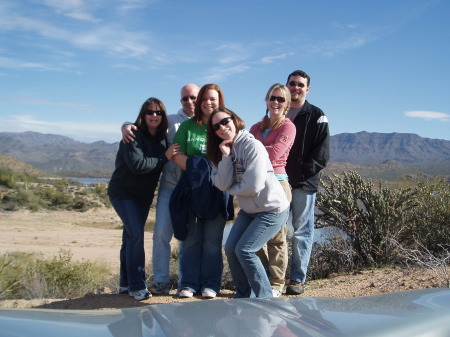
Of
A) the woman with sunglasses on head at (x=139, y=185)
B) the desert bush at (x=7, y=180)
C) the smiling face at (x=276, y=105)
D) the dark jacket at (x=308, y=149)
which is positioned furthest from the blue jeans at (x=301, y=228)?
the desert bush at (x=7, y=180)

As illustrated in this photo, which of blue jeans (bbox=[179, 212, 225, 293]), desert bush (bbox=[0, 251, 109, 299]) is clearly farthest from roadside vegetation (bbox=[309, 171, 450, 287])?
desert bush (bbox=[0, 251, 109, 299])

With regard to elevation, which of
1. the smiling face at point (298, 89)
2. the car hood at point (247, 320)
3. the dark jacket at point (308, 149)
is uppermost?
the smiling face at point (298, 89)

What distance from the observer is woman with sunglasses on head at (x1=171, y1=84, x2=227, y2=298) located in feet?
16.0

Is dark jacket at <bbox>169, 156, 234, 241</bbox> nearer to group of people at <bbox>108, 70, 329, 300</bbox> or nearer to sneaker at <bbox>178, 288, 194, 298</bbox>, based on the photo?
group of people at <bbox>108, 70, 329, 300</bbox>

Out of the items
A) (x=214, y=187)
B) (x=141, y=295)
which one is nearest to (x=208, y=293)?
(x=141, y=295)

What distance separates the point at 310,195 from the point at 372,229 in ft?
8.62

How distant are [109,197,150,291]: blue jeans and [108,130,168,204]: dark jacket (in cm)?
9

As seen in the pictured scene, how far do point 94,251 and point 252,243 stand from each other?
44.9ft

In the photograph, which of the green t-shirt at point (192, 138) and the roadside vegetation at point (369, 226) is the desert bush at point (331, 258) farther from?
the green t-shirt at point (192, 138)

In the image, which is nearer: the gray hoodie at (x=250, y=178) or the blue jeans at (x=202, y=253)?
the gray hoodie at (x=250, y=178)

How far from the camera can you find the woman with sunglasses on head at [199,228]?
16.0ft

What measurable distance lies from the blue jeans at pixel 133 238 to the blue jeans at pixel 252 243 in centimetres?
107

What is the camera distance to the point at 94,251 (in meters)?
16.9

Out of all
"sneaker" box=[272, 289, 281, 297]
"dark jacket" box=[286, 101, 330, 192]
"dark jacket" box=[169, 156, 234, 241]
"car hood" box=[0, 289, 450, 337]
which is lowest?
"sneaker" box=[272, 289, 281, 297]
